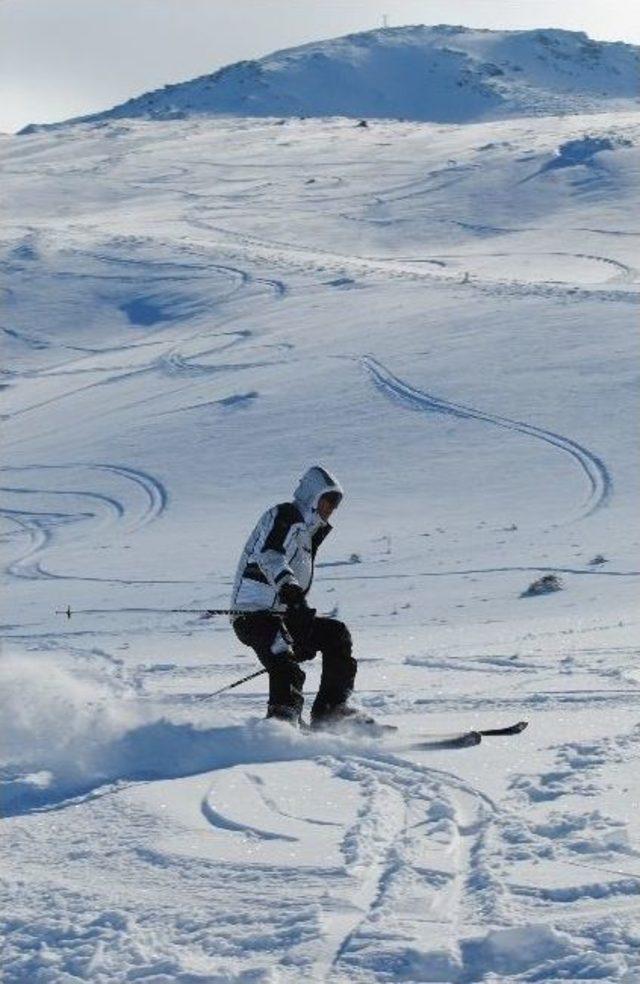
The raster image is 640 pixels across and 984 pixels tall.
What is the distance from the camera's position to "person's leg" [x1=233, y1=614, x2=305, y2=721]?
23.9 ft

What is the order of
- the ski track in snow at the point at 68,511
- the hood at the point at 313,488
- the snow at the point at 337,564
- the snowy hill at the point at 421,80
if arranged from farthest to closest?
1. the snowy hill at the point at 421,80
2. the ski track in snow at the point at 68,511
3. the hood at the point at 313,488
4. the snow at the point at 337,564

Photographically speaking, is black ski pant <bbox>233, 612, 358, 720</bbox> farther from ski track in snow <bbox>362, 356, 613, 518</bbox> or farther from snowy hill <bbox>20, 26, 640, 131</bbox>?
snowy hill <bbox>20, 26, 640, 131</bbox>

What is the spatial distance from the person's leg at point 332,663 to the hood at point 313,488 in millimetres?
573

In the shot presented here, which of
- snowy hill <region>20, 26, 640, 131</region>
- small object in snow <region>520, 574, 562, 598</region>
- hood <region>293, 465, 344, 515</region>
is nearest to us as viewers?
hood <region>293, 465, 344, 515</region>

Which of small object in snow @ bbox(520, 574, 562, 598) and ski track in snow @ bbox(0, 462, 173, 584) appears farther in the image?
ski track in snow @ bbox(0, 462, 173, 584)

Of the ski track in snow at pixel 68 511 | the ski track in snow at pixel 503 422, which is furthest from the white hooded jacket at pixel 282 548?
the ski track in snow at pixel 503 422

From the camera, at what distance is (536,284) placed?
3312 cm

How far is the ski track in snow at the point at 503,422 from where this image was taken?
19.8 m

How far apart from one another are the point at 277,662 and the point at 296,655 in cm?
20

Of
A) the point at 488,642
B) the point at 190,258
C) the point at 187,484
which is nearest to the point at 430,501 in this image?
the point at 187,484

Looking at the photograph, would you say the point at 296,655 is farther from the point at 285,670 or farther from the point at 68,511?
the point at 68,511

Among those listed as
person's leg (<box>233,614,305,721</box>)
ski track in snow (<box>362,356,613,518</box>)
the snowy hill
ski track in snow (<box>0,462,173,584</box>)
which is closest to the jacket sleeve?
person's leg (<box>233,614,305,721</box>)

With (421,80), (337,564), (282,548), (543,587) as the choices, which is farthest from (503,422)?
(421,80)

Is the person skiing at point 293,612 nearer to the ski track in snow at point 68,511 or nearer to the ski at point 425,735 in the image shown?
the ski at point 425,735
